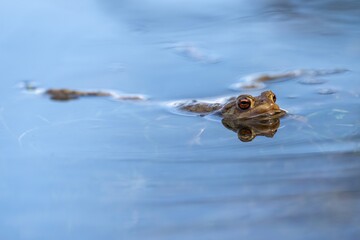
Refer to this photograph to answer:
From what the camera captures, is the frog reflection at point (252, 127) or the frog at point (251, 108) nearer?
the frog reflection at point (252, 127)

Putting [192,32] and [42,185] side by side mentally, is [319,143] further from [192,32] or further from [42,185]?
[192,32]

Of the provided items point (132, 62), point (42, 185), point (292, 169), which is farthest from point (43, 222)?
point (132, 62)

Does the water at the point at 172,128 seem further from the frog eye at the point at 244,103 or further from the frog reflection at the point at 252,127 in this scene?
→ the frog eye at the point at 244,103

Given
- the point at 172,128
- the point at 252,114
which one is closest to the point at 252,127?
the point at 252,114

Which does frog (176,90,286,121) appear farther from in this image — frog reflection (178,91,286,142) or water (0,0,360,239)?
water (0,0,360,239)

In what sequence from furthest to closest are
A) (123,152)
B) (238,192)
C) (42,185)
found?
(123,152), (42,185), (238,192)

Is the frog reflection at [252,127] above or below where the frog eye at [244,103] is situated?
below

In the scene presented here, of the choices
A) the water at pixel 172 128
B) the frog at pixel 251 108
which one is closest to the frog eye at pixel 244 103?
the frog at pixel 251 108

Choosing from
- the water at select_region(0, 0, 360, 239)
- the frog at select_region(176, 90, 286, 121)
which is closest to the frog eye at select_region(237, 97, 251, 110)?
the frog at select_region(176, 90, 286, 121)
